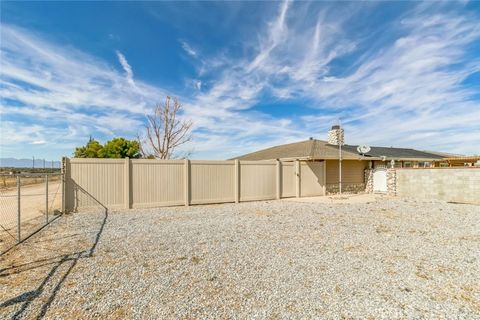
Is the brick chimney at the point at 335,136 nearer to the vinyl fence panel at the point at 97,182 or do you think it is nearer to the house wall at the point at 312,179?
the house wall at the point at 312,179

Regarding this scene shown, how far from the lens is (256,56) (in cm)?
1261

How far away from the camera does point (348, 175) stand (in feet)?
52.0

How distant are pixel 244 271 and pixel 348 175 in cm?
1394

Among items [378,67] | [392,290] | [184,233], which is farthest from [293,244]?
[378,67]

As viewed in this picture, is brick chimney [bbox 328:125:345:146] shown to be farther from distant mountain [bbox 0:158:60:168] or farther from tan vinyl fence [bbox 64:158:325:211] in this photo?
distant mountain [bbox 0:158:60:168]

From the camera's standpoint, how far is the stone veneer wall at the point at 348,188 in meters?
14.9

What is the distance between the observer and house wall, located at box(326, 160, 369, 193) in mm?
15102

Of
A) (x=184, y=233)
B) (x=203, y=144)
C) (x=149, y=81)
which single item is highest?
(x=149, y=81)

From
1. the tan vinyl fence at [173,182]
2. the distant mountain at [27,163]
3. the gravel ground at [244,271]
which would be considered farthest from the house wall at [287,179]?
the distant mountain at [27,163]

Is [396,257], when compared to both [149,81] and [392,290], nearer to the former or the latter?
[392,290]

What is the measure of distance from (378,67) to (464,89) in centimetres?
588

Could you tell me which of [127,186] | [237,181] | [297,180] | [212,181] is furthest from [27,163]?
[297,180]

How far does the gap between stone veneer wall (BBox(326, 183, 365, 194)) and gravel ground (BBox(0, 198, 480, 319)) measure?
7.84m

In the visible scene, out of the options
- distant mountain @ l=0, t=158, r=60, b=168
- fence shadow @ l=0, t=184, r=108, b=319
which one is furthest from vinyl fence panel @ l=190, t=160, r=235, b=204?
distant mountain @ l=0, t=158, r=60, b=168
